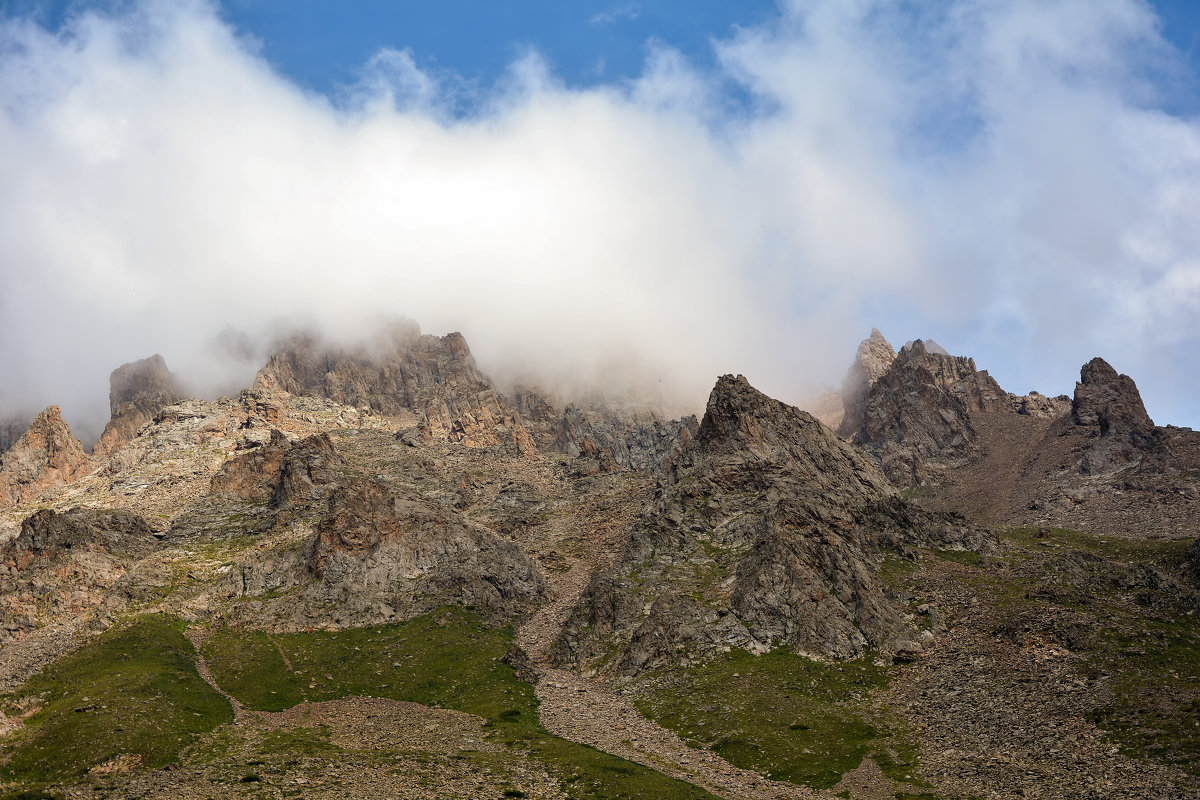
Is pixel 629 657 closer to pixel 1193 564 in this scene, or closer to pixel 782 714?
Answer: pixel 782 714

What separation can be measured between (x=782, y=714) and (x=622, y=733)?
21176 millimetres

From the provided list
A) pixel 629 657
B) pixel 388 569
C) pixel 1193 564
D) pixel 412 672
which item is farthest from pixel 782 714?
pixel 388 569

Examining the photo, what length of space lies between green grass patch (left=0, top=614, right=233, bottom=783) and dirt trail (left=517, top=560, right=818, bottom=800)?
1897 inches

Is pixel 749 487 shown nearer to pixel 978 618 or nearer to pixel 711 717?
pixel 978 618

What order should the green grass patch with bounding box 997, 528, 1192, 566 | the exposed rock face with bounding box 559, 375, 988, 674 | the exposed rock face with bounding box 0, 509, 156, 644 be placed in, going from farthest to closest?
the green grass patch with bounding box 997, 528, 1192, 566 < the exposed rock face with bounding box 0, 509, 156, 644 < the exposed rock face with bounding box 559, 375, 988, 674

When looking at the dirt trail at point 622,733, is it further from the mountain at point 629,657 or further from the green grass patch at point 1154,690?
the green grass patch at point 1154,690

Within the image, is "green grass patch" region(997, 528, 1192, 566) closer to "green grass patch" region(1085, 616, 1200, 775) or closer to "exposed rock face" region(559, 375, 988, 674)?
"exposed rock face" region(559, 375, 988, 674)

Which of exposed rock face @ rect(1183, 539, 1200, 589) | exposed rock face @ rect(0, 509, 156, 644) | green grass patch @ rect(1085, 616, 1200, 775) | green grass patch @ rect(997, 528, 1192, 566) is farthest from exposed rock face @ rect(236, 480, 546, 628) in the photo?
exposed rock face @ rect(1183, 539, 1200, 589)

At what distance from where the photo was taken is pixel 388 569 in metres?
171

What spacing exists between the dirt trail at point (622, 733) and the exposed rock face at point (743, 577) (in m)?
8.52

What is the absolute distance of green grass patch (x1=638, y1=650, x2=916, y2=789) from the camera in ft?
280

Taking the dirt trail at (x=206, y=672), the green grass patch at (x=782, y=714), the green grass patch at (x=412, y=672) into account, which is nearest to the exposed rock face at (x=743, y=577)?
the green grass patch at (x=782, y=714)

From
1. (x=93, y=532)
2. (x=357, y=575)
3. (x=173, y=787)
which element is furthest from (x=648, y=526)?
(x=93, y=532)

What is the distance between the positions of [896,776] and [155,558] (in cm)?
17528
